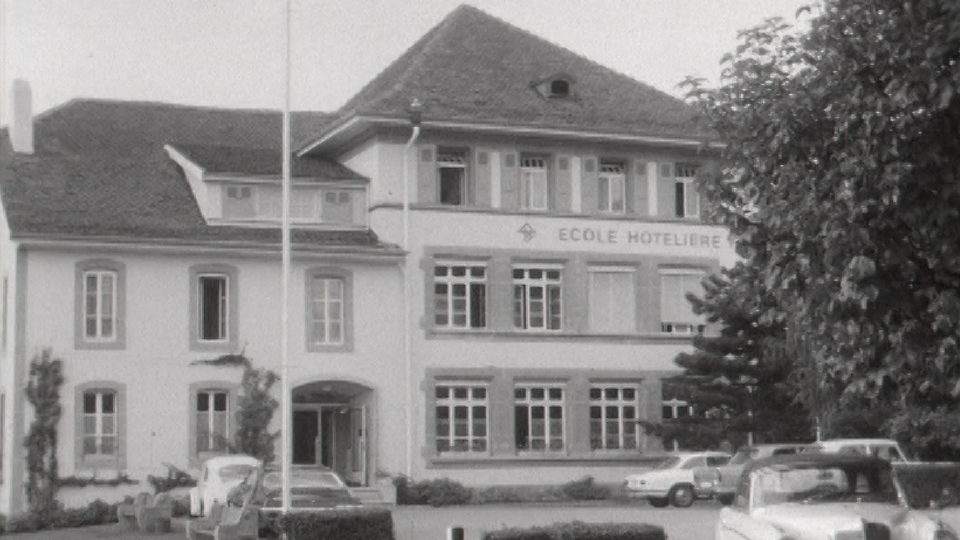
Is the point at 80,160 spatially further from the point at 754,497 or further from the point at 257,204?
the point at 754,497

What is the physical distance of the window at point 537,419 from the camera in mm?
48156

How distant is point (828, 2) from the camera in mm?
18844

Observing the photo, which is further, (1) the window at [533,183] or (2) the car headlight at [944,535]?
(1) the window at [533,183]

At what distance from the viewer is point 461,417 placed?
47406 mm

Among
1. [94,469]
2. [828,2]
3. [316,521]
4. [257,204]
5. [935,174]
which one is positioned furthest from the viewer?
[257,204]

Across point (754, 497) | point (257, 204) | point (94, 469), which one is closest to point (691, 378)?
point (257, 204)

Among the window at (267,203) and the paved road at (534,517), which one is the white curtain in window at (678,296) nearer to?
the paved road at (534,517)

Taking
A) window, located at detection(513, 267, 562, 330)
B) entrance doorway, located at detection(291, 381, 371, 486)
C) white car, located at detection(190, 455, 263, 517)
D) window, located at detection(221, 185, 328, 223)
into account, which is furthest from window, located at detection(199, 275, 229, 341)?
window, located at detection(513, 267, 562, 330)

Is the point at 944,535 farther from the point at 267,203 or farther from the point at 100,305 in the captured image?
the point at 267,203

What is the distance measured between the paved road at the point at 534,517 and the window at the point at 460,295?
5.53 meters

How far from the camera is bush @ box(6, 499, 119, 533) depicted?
1603 inches

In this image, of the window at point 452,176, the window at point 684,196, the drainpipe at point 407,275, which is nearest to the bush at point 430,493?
the drainpipe at point 407,275

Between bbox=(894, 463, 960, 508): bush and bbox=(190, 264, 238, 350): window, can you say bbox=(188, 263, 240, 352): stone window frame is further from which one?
bbox=(894, 463, 960, 508): bush

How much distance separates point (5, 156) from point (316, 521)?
72.7ft
